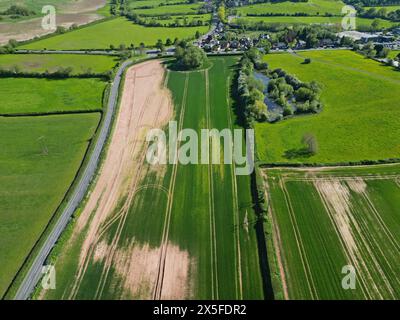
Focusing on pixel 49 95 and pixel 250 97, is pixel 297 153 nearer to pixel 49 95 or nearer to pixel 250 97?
pixel 250 97

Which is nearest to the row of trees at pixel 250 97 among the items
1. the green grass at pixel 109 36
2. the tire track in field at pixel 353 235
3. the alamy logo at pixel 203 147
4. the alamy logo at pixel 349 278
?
the alamy logo at pixel 203 147

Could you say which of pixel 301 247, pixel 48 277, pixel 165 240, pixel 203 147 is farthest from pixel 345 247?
pixel 48 277

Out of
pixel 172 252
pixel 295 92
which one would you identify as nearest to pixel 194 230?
pixel 172 252

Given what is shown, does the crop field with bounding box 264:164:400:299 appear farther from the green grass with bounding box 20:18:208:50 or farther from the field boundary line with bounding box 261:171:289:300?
the green grass with bounding box 20:18:208:50

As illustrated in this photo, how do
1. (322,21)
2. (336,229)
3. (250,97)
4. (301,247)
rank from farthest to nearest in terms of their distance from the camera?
(322,21)
(250,97)
(336,229)
(301,247)

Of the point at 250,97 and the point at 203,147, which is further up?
the point at 250,97

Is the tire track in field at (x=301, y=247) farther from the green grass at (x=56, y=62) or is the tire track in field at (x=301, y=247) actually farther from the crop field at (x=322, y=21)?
the crop field at (x=322, y=21)

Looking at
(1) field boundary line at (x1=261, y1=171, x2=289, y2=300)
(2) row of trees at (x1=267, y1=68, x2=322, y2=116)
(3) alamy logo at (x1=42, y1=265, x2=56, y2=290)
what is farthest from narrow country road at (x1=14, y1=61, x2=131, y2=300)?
(2) row of trees at (x1=267, y1=68, x2=322, y2=116)

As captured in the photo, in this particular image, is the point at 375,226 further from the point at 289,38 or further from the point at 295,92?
the point at 289,38
